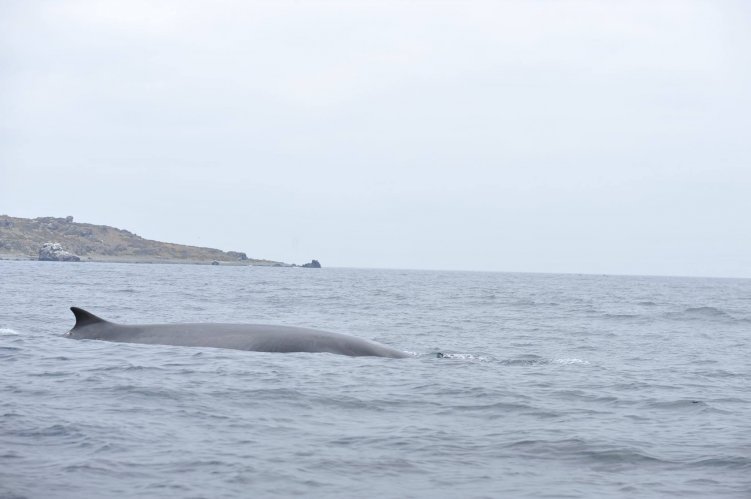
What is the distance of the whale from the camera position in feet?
59.5

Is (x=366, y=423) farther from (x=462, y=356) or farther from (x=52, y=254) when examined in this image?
(x=52, y=254)

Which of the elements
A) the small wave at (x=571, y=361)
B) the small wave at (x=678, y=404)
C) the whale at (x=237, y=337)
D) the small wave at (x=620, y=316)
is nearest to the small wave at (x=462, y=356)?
the whale at (x=237, y=337)

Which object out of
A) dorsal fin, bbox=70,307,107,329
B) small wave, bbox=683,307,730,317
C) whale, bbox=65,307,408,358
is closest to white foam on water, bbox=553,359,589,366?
whale, bbox=65,307,408,358

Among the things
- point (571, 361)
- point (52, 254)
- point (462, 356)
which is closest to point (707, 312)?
point (571, 361)

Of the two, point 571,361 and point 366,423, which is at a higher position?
point 571,361

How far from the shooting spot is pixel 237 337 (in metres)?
18.7

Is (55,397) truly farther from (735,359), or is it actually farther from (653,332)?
(653,332)

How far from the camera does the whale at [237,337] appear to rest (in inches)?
714

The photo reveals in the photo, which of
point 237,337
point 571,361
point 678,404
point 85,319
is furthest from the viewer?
point 85,319

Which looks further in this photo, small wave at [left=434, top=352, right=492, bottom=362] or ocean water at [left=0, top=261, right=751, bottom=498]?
small wave at [left=434, top=352, right=492, bottom=362]

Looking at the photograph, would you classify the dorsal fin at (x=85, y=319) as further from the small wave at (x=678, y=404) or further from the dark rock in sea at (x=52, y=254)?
the dark rock in sea at (x=52, y=254)

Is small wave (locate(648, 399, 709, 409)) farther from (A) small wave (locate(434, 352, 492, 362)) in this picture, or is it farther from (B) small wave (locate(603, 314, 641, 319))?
(B) small wave (locate(603, 314, 641, 319))

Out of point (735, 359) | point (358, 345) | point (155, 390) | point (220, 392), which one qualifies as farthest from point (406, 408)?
point (735, 359)

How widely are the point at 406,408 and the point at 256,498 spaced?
484 centimetres
